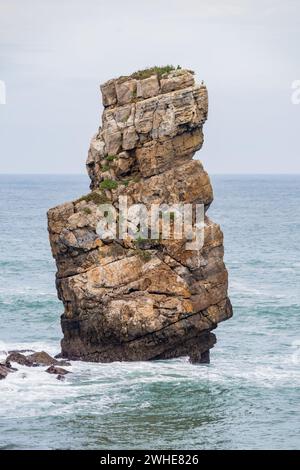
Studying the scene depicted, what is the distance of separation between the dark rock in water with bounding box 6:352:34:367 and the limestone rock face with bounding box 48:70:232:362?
6.94 ft

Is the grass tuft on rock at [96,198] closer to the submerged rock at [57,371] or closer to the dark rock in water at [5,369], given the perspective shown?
the submerged rock at [57,371]

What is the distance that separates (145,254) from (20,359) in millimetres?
7851

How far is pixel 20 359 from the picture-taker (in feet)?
190

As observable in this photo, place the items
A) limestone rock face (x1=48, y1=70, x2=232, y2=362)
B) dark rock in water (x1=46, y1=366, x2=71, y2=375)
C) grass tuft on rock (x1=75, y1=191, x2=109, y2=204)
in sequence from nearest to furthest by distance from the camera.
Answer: dark rock in water (x1=46, y1=366, x2=71, y2=375)
limestone rock face (x1=48, y1=70, x2=232, y2=362)
grass tuft on rock (x1=75, y1=191, x2=109, y2=204)

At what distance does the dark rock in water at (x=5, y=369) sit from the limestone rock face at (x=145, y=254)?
329 centimetres

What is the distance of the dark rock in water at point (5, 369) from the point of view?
54947 mm

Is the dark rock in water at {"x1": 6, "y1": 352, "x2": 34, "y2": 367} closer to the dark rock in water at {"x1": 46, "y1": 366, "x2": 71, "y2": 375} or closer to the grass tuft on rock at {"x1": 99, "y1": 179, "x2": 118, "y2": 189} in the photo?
the dark rock in water at {"x1": 46, "y1": 366, "x2": 71, "y2": 375}

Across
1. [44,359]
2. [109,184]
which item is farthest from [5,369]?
[109,184]

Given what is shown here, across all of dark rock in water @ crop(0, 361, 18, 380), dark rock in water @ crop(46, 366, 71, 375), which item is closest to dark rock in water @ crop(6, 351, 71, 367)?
dark rock in water @ crop(0, 361, 18, 380)

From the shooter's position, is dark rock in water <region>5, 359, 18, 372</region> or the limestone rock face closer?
dark rock in water <region>5, 359, 18, 372</region>

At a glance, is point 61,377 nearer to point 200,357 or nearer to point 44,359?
point 44,359

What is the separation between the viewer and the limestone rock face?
56250 mm

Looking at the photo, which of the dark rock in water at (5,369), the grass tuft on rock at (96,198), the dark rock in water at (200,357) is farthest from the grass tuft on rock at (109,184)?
the dark rock in water at (5,369)

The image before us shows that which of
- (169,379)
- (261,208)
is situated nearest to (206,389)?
(169,379)
